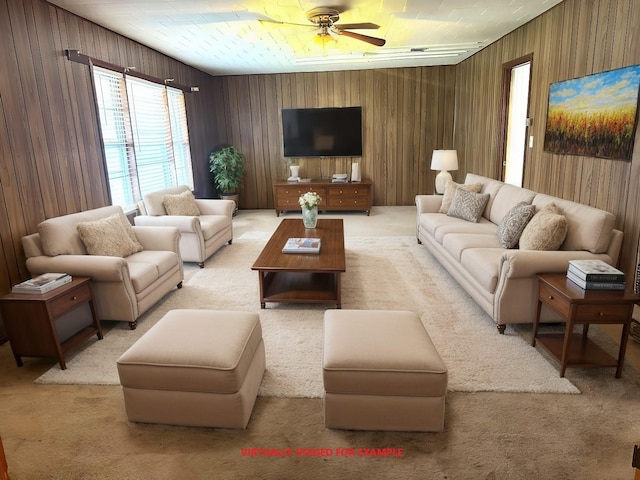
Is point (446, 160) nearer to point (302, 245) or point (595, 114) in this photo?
point (595, 114)

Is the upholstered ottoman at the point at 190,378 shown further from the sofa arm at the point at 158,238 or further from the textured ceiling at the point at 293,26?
the textured ceiling at the point at 293,26

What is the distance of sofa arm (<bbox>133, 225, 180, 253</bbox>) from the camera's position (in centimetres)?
390

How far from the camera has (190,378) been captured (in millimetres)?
1965

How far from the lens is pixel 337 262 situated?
11.3 ft

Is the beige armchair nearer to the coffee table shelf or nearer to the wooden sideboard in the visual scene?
the coffee table shelf

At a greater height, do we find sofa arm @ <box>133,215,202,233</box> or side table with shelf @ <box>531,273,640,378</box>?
sofa arm @ <box>133,215,202,233</box>

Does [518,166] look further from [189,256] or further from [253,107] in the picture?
[253,107]

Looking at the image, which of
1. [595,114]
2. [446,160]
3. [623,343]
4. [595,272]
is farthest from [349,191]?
[623,343]

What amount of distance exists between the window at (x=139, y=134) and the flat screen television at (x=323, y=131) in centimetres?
203

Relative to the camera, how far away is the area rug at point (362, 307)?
8.08 ft

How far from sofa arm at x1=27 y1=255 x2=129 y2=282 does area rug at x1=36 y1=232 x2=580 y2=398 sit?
19.4 inches

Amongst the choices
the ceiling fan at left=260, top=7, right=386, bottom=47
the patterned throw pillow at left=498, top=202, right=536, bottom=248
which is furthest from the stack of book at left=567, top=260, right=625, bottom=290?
the ceiling fan at left=260, top=7, right=386, bottom=47

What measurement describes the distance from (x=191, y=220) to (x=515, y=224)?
3.24m

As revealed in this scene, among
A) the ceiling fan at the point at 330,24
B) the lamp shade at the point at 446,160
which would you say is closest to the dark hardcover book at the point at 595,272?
the ceiling fan at the point at 330,24
